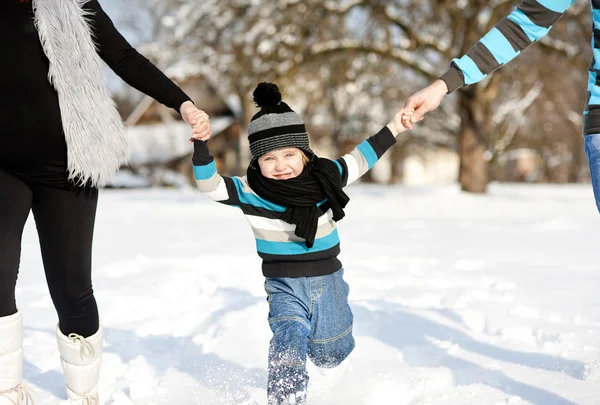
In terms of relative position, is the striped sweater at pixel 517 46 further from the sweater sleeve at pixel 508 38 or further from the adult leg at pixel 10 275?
the adult leg at pixel 10 275

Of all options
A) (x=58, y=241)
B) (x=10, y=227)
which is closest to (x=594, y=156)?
(x=58, y=241)

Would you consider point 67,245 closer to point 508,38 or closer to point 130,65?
point 130,65

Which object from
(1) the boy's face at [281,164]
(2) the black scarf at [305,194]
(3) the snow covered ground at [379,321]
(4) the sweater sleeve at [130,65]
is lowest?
(3) the snow covered ground at [379,321]

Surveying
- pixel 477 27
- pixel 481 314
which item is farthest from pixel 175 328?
pixel 477 27

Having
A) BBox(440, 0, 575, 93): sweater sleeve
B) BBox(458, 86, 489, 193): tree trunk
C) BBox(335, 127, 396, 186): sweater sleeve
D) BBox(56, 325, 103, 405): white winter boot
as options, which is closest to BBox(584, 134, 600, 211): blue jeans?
BBox(440, 0, 575, 93): sweater sleeve

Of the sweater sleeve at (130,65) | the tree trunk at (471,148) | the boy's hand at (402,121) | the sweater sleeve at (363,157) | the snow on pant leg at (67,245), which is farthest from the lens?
the tree trunk at (471,148)

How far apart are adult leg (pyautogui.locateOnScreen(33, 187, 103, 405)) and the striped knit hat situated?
26.4 inches

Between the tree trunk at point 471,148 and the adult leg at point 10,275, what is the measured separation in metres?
13.2

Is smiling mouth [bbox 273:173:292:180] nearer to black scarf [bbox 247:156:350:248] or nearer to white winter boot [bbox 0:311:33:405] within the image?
black scarf [bbox 247:156:350:248]

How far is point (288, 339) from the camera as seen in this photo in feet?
7.50

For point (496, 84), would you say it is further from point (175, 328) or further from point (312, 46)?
point (175, 328)

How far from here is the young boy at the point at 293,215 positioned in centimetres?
243

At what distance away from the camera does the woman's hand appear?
225 cm

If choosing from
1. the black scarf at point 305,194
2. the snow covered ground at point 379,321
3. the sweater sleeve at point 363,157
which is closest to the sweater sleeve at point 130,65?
the black scarf at point 305,194
